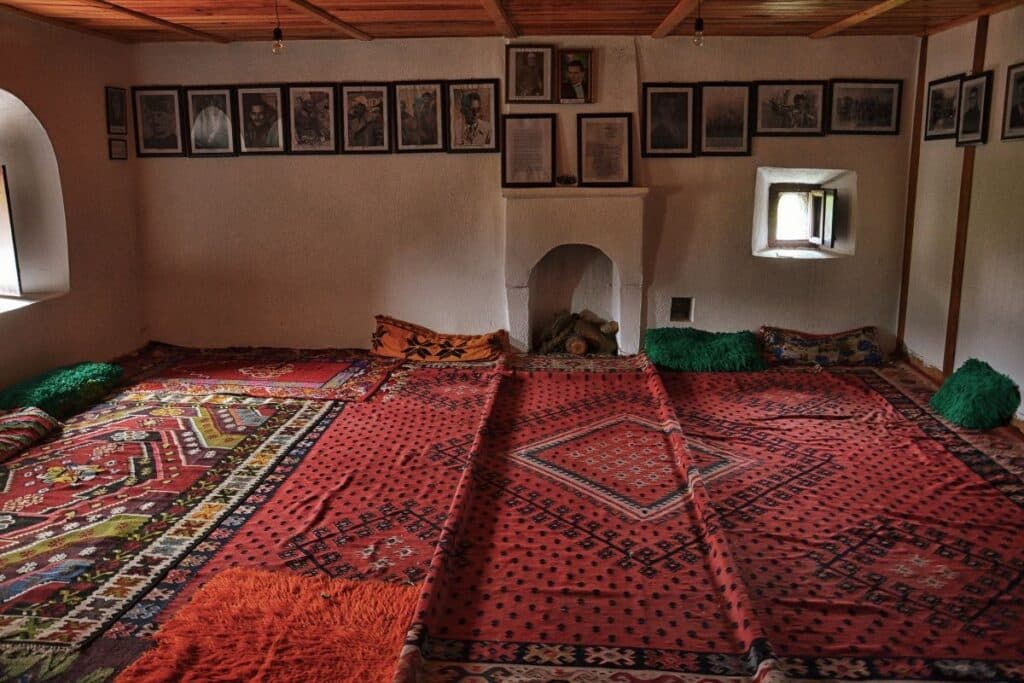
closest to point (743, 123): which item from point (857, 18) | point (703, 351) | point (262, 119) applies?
point (857, 18)

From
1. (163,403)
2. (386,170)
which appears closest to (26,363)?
(163,403)

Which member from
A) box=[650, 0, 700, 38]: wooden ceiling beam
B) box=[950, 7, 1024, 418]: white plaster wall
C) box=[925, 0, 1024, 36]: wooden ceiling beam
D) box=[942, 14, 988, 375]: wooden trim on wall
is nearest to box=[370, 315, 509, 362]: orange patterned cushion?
box=[650, 0, 700, 38]: wooden ceiling beam

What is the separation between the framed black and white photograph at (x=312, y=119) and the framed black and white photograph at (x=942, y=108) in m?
4.93

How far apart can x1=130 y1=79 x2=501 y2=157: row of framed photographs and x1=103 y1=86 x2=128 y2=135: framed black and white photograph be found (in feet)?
0.46

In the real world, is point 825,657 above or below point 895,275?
below

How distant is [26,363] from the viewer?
6.46 metres

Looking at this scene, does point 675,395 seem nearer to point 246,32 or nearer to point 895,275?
point 895,275

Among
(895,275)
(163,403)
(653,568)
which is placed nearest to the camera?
(653,568)

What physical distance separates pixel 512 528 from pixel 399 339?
3.79 m

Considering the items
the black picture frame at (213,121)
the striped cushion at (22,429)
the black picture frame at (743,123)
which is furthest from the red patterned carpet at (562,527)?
the black picture frame at (213,121)

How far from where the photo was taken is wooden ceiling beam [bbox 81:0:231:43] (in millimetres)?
5715

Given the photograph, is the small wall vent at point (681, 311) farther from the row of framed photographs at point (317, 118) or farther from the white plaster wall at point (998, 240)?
the white plaster wall at point (998, 240)

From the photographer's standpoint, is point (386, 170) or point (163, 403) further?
point (386, 170)

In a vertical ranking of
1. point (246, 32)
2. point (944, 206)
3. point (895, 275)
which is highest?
point (246, 32)
